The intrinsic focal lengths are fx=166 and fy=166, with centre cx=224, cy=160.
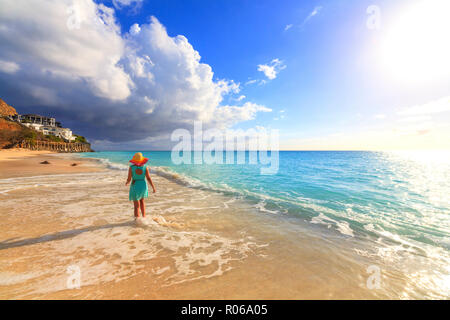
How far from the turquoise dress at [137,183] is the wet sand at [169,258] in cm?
115

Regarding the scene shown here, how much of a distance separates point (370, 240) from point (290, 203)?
459cm

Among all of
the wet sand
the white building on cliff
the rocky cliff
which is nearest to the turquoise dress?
the wet sand

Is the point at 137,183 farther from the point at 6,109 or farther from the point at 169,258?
the point at 6,109

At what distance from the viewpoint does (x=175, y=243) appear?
5289 mm

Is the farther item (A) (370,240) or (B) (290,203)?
(B) (290,203)

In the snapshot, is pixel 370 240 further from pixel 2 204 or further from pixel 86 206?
pixel 2 204

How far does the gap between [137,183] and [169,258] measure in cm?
326

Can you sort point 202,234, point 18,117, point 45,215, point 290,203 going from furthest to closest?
point 18,117 < point 290,203 < point 45,215 < point 202,234

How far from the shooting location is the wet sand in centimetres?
335

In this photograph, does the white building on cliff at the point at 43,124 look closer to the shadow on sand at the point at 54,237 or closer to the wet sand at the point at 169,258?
the wet sand at the point at 169,258

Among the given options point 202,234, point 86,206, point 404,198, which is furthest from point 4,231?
point 404,198

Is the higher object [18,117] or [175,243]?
[18,117]

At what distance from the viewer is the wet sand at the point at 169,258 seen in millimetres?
3348
